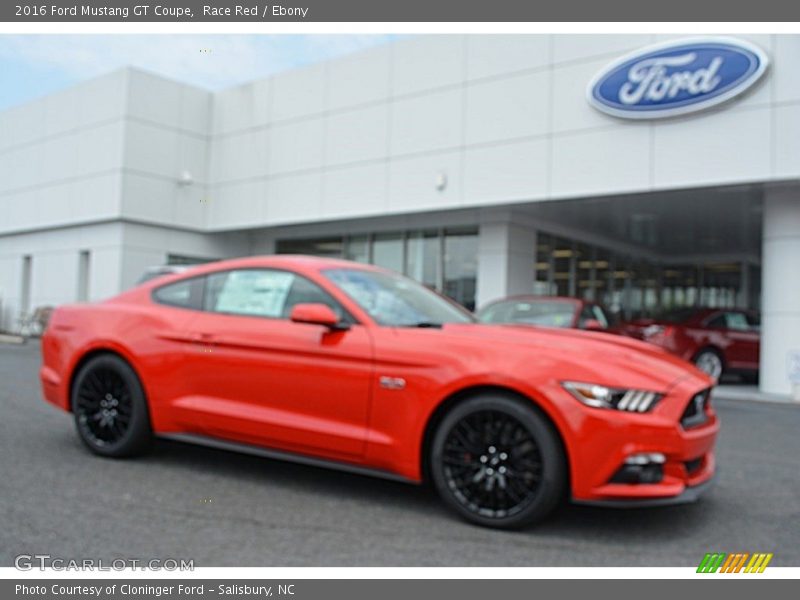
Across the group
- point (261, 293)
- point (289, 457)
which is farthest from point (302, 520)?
point (261, 293)

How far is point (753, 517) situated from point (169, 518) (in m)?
3.27

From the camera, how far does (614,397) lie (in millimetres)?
3605

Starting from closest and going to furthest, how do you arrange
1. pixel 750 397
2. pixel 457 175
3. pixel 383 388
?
pixel 383 388 → pixel 750 397 → pixel 457 175

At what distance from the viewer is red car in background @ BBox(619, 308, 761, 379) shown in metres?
12.2

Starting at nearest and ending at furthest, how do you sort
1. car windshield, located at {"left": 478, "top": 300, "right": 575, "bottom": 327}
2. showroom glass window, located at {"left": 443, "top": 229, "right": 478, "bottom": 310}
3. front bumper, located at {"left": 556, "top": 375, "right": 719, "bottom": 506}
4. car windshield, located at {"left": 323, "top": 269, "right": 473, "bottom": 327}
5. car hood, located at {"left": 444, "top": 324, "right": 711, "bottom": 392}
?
front bumper, located at {"left": 556, "top": 375, "right": 719, "bottom": 506} < car hood, located at {"left": 444, "top": 324, "right": 711, "bottom": 392} < car windshield, located at {"left": 323, "top": 269, "right": 473, "bottom": 327} < car windshield, located at {"left": 478, "top": 300, "right": 575, "bottom": 327} < showroom glass window, located at {"left": 443, "top": 229, "right": 478, "bottom": 310}

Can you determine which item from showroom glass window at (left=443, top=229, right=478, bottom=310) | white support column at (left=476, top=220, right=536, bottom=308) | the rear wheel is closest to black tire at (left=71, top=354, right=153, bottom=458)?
the rear wheel

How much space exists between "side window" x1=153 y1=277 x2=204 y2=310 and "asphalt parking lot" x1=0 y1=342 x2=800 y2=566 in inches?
43.6

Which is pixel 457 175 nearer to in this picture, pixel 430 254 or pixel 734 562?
pixel 430 254

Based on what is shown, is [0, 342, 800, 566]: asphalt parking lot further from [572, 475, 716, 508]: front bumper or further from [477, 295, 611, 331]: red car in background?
[477, 295, 611, 331]: red car in background

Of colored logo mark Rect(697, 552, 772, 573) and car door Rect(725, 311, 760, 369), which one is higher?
car door Rect(725, 311, 760, 369)

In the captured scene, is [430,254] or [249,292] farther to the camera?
[430,254]

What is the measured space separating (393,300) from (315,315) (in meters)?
0.67

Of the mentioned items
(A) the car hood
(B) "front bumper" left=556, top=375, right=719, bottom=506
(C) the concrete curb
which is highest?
(A) the car hood

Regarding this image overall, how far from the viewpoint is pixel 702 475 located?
3.84 meters
